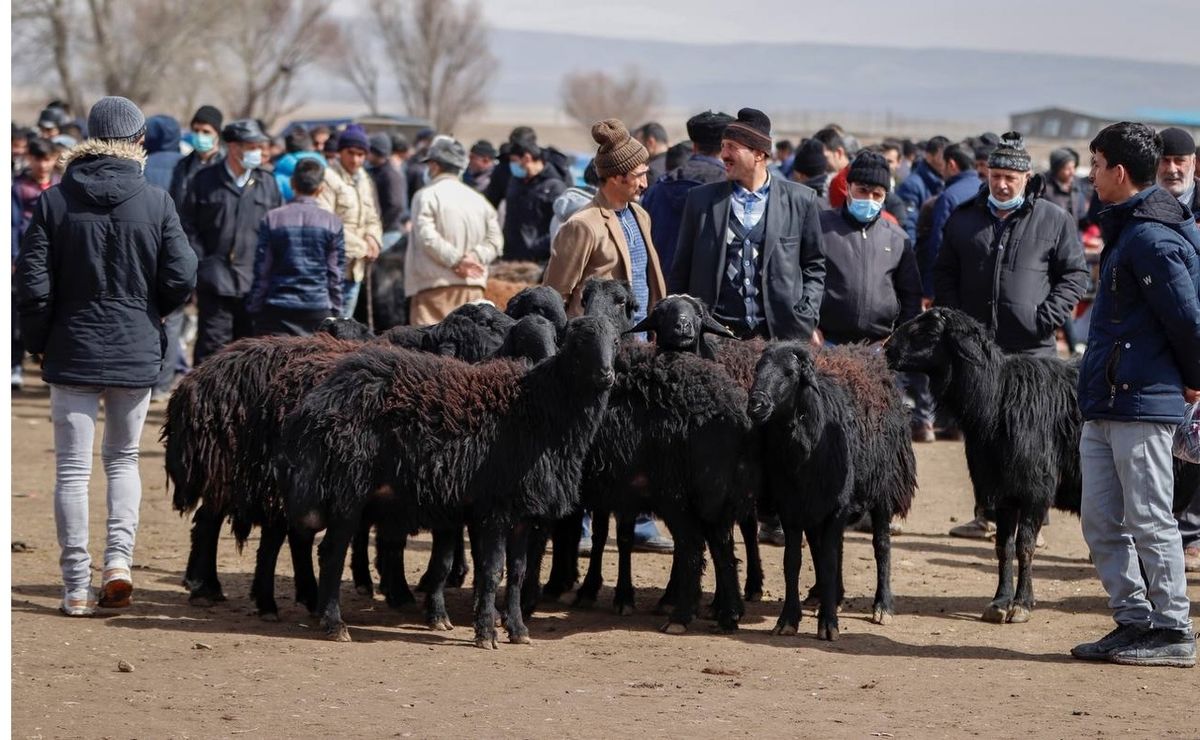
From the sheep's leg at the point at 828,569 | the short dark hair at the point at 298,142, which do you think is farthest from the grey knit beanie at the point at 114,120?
the short dark hair at the point at 298,142

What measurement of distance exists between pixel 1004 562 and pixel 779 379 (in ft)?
6.13

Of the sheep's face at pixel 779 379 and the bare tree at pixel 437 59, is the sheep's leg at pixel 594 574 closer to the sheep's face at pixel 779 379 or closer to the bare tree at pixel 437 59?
the sheep's face at pixel 779 379

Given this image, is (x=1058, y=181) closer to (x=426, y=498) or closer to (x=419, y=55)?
(x=426, y=498)

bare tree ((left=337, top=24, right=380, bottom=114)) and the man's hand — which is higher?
bare tree ((left=337, top=24, right=380, bottom=114))

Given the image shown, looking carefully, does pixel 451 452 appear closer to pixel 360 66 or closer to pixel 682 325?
pixel 682 325

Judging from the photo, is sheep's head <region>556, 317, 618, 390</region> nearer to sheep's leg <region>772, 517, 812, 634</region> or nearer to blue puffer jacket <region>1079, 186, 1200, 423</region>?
sheep's leg <region>772, 517, 812, 634</region>

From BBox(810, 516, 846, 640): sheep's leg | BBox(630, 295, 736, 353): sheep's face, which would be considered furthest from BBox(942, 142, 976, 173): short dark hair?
BBox(810, 516, 846, 640): sheep's leg

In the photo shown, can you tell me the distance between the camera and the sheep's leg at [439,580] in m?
8.34

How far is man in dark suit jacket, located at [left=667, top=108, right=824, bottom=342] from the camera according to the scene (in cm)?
933

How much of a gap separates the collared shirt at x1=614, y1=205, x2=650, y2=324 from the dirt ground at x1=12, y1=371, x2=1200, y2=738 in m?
1.69

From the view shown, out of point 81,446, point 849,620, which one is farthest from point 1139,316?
point 81,446

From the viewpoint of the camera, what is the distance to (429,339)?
9297mm

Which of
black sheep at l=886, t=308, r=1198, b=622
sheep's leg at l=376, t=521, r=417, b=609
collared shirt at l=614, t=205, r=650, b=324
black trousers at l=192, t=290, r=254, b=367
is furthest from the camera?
black trousers at l=192, t=290, r=254, b=367

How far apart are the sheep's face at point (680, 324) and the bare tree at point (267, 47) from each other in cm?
6978
